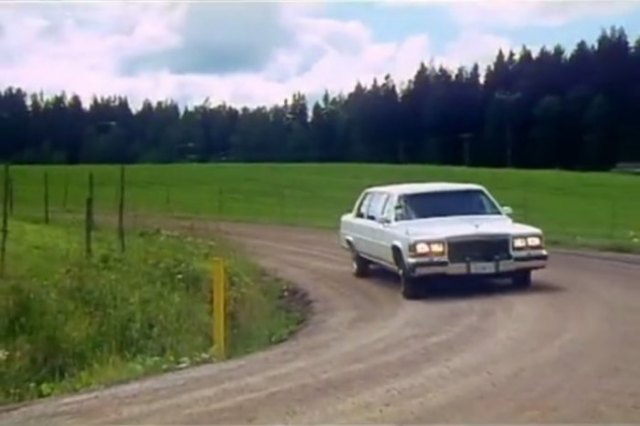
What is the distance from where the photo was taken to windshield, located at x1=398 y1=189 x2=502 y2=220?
18500 mm

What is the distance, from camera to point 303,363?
1145 centimetres

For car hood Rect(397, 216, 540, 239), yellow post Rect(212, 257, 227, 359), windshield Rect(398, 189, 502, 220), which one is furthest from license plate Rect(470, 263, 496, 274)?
yellow post Rect(212, 257, 227, 359)

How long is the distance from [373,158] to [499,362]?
8862 centimetres

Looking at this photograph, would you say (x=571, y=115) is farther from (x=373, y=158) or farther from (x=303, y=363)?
(x=303, y=363)

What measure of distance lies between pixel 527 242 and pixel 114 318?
19.0ft

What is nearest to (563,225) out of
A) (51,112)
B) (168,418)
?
(168,418)

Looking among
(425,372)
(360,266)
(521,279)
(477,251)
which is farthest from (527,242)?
(425,372)

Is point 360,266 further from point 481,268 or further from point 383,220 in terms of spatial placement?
point 481,268

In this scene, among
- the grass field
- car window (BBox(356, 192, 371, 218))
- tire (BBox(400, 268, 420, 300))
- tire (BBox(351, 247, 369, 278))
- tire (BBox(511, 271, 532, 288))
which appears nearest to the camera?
tire (BBox(400, 268, 420, 300))

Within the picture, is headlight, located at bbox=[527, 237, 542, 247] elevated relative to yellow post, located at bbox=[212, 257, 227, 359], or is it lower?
elevated

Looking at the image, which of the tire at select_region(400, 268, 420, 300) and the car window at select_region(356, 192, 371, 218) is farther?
the car window at select_region(356, 192, 371, 218)

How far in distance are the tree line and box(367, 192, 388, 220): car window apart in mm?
56688

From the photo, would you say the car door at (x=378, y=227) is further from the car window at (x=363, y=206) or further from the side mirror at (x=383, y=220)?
the car window at (x=363, y=206)

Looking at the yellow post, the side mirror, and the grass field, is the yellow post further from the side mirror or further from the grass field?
the grass field
